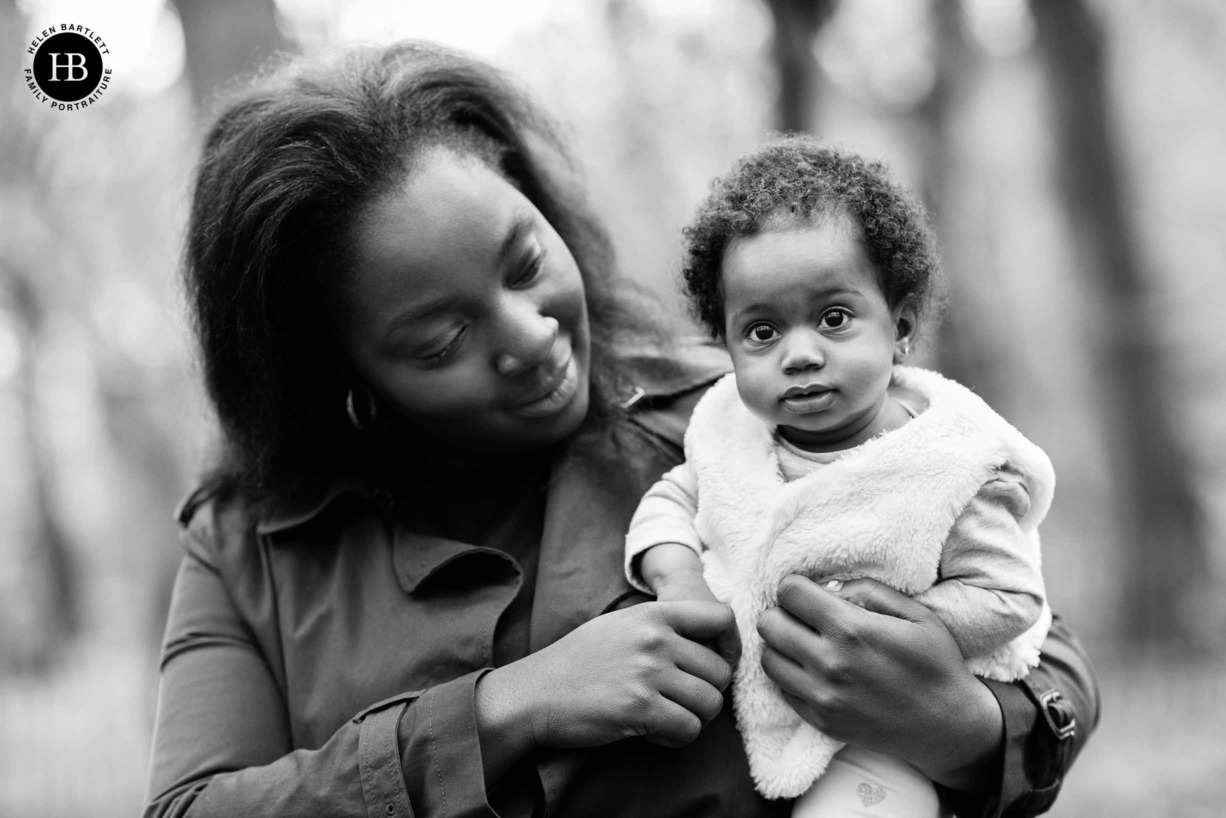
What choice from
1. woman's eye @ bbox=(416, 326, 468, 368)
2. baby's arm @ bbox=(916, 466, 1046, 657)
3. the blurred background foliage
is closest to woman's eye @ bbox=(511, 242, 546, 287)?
woman's eye @ bbox=(416, 326, 468, 368)

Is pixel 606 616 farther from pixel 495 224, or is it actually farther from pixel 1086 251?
pixel 1086 251

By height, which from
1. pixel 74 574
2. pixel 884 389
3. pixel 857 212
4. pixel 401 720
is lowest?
pixel 74 574

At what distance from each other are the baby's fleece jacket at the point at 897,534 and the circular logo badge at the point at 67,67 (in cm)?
232

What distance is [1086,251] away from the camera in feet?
24.2

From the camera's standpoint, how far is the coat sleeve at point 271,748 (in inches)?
69.6

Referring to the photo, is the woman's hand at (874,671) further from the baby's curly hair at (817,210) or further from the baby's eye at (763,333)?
the baby's curly hair at (817,210)

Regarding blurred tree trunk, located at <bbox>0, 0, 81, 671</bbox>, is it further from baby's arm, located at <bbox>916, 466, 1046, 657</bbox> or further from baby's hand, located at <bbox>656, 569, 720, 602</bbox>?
baby's arm, located at <bbox>916, 466, 1046, 657</bbox>

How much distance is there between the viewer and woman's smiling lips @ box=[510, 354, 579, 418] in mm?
2061

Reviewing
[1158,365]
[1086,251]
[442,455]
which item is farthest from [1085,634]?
[442,455]

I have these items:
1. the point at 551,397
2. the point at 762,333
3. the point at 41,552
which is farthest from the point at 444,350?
the point at 41,552

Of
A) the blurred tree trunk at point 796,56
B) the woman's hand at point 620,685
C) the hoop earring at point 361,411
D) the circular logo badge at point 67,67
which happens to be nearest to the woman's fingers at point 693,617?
the woman's hand at point 620,685

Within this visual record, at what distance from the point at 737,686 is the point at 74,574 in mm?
16609

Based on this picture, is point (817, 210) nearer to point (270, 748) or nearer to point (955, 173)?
point (270, 748)

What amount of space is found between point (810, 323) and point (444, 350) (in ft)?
2.29
